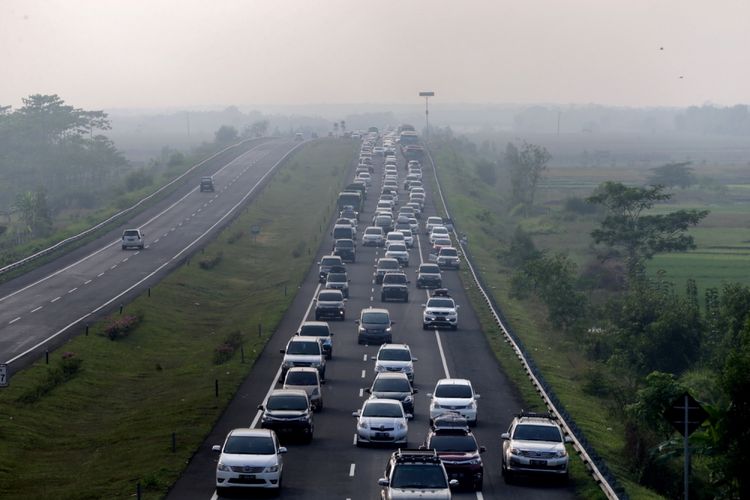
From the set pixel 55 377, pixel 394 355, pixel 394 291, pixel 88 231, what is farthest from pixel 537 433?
pixel 88 231

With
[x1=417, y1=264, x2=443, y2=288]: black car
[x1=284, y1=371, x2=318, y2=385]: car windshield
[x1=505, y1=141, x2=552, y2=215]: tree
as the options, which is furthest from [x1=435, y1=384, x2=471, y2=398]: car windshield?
[x1=505, y1=141, x2=552, y2=215]: tree

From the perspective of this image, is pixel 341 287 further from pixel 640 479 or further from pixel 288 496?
pixel 288 496


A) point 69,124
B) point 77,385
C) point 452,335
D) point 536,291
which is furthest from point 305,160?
point 77,385

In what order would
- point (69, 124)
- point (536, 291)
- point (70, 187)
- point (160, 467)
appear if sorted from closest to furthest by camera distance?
1. point (160, 467)
2. point (536, 291)
3. point (70, 187)
4. point (69, 124)

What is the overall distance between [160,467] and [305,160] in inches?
5099

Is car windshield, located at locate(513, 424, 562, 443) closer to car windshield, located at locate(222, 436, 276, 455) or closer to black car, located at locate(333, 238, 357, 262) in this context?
car windshield, located at locate(222, 436, 276, 455)

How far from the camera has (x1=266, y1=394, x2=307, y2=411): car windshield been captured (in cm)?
3453

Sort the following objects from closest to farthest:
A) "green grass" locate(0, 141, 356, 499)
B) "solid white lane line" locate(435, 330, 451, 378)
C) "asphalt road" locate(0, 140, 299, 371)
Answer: "green grass" locate(0, 141, 356, 499) → "solid white lane line" locate(435, 330, 451, 378) → "asphalt road" locate(0, 140, 299, 371)

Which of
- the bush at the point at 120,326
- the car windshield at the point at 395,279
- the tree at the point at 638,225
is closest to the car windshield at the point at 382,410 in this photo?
the bush at the point at 120,326

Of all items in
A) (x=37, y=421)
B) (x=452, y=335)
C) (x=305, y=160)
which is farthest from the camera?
(x=305, y=160)

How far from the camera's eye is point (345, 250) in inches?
3273

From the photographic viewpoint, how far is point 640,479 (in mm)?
35000

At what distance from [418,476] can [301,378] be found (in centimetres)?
1345

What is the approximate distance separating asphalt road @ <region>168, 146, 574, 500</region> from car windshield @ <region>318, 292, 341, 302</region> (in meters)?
1.37
